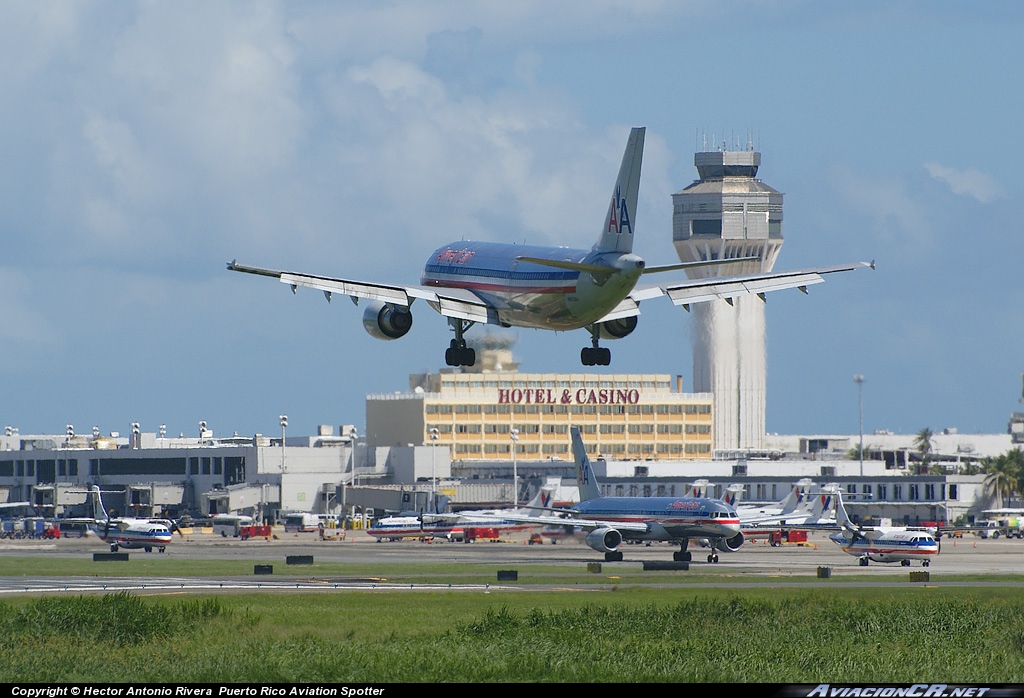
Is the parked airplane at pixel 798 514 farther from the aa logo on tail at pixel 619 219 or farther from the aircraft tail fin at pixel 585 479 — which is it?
the aa logo on tail at pixel 619 219

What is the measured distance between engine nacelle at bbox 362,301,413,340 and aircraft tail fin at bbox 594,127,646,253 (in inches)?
399

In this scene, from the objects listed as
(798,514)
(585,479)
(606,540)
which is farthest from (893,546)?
(585,479)

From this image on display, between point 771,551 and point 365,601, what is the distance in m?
80.4

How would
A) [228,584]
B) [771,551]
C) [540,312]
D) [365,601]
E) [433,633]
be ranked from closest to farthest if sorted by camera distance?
[433,633]
[540,312]
[365,601]
[228,584]
[771,551]

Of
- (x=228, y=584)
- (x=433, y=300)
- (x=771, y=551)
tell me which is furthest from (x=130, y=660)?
(x=771, y=551)

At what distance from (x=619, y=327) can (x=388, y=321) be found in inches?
427

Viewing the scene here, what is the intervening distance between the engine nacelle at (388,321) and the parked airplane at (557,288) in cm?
5

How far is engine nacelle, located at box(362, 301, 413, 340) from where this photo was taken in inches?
3056

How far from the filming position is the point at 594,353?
256ft

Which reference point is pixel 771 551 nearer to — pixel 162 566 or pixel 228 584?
pixel 162 566

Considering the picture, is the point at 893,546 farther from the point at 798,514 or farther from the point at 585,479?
the point at 585,479

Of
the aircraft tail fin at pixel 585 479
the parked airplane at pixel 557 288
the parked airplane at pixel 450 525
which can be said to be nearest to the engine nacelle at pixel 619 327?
the parked airplane at pixel 557 288

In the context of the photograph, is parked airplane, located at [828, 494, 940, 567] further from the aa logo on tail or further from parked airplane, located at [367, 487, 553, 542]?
the aa logo on tail
